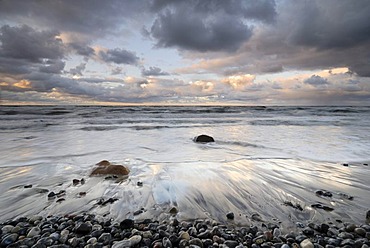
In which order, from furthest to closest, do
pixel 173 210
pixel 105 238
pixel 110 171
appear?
pixel 110 171, pixel 173 210, pixel 105 238

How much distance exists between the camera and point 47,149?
6.46 metres

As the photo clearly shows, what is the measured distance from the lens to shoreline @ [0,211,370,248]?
6.45ft

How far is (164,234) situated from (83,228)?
2.78ft

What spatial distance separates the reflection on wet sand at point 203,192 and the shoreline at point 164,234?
194mm

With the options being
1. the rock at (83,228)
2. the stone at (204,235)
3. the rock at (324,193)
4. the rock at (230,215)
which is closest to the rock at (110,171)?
the rock at (83,228)

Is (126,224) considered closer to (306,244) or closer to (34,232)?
(34,232)

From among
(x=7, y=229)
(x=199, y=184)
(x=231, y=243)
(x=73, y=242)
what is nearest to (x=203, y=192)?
(x=199, y=184)

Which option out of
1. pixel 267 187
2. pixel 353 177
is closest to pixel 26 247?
pixel 267 187

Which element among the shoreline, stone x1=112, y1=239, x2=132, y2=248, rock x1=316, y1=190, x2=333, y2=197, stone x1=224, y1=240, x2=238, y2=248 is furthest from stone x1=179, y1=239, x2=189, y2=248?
rock x1=316, y1=190, x2=333, y2=197

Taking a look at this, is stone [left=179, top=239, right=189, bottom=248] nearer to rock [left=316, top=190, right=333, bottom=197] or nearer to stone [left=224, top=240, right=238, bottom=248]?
stone [left=224, top=240, right=238, bottom=248]

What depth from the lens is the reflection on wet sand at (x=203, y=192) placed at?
265 cm

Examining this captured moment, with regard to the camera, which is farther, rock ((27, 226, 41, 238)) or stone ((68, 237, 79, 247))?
rock ((27, 226, 41, 238))

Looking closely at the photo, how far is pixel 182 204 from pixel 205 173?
1380mm

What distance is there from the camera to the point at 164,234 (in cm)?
210
